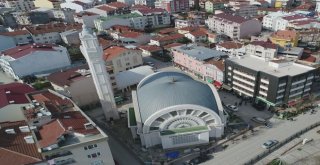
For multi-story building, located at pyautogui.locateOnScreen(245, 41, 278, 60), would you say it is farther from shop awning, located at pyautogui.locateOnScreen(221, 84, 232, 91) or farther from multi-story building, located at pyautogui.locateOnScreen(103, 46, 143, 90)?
multi-story building, located at pyautogui.locateOnScreen(103, 46, 143, 90)

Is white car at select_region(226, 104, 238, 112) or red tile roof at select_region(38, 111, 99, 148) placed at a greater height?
red tile roof at select_region(38, 111, 99, 148)

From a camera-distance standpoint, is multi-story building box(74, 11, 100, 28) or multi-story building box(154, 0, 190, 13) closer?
Answer: multi-story building box(74, 11, 100, 28)

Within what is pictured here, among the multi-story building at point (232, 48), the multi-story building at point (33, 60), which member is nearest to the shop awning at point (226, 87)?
the multi-story building at point (232, 48)

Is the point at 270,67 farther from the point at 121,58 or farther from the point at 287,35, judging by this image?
the point at 121,58

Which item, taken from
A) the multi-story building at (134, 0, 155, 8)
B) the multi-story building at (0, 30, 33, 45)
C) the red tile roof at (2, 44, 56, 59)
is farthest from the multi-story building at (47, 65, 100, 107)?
the multi-story building at (134, 0, 155, 8)

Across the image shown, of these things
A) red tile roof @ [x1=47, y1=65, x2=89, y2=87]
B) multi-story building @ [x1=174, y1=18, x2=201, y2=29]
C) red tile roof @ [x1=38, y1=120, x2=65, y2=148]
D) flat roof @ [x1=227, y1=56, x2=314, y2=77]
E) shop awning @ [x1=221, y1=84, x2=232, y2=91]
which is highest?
multi-story building @ [x1=174, y1=18, x2=201, y2=29]

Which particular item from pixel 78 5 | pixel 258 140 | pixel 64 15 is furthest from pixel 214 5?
pixel 258 140

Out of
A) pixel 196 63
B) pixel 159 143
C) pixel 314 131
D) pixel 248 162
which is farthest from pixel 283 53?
pixel 159 143
